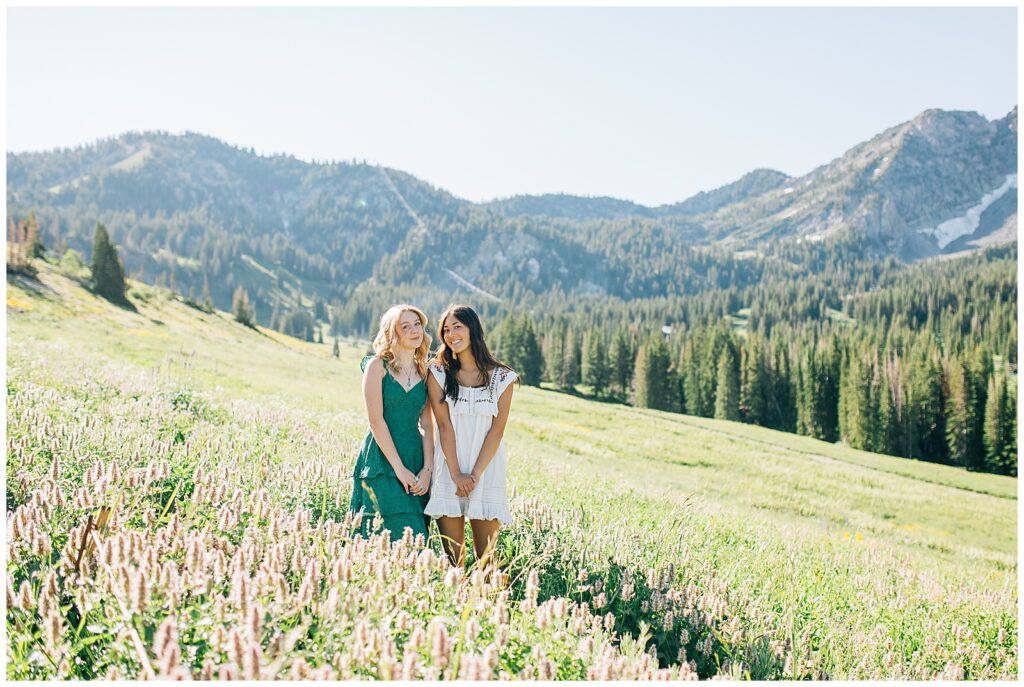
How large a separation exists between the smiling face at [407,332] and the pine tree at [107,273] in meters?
60.2

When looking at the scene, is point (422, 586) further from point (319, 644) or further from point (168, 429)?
point (168, 429)

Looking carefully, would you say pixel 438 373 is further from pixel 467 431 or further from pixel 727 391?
pixel 727 391

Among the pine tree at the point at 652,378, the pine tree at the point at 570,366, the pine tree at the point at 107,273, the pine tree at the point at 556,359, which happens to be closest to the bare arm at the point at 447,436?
the pine tree at the point at 107,273

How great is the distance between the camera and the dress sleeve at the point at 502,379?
566 cm

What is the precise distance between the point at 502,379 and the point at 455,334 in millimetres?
608

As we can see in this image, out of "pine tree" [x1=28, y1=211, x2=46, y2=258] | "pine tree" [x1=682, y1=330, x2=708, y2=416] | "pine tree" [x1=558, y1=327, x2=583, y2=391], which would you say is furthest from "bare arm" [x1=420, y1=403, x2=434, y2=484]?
"pine tree" [x1=558, y1=327, x2=583, y2=391]

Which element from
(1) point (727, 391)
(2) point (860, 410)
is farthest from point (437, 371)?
(1) point (727, 391)

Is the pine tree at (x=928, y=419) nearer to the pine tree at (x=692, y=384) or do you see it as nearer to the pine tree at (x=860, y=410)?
the pine tree at (x=860, y=410)

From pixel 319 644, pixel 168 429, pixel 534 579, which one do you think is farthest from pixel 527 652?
pixel 168 429

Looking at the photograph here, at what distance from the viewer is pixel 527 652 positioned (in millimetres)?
2824

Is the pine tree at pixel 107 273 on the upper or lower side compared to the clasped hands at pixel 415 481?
upper

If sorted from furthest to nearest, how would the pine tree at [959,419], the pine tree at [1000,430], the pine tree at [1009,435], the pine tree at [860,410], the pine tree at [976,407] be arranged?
1. the pine tree at [860,410]
2. the pine tree at [959,419]
3. the pine tree at [976,407]
4. the pine tree at [1000,430]
5. the pine tree at [1009,435]

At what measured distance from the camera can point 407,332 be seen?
548 cm

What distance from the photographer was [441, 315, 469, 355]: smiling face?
18.4 ft
